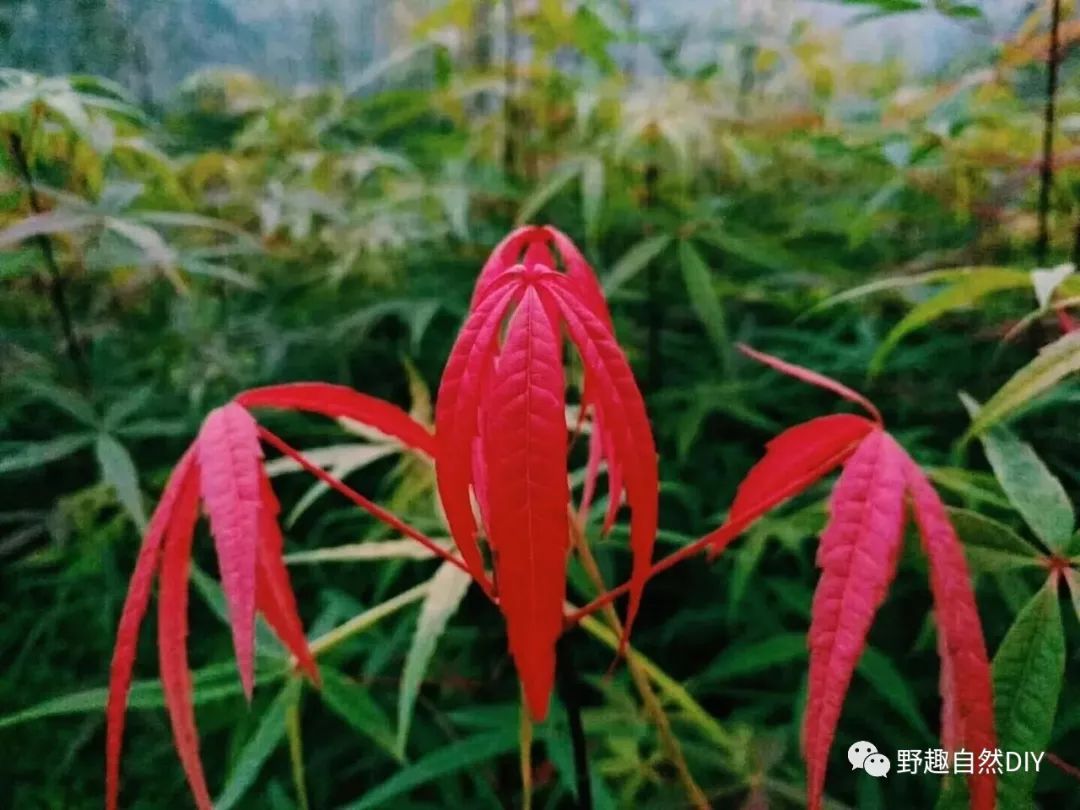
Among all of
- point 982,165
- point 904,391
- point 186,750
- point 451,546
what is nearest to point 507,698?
point 451,546

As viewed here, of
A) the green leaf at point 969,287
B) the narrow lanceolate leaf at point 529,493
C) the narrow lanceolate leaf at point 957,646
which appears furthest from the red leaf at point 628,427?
the green leaf at point 969,287

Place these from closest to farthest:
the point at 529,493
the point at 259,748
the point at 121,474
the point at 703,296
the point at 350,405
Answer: the point at 529,493 → the point at 350,405 → the point at 259,748 → the point at 121,474 → the point at 703,296

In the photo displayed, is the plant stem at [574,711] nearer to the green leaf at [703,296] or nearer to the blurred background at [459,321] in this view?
the blurred background at [459,321]

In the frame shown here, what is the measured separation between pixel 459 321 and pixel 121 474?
1.47 ft

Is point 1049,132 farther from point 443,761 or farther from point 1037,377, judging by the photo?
point 443,761

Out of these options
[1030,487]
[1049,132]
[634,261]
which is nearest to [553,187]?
[634,261]

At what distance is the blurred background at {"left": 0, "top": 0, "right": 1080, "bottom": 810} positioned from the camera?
589 mm

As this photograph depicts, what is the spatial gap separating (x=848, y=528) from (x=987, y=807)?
0.38ft

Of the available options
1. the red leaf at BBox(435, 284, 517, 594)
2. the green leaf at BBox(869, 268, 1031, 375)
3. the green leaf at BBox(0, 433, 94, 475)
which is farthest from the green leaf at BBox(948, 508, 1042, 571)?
the green leaf at BBox(0, 433, 94, 475)

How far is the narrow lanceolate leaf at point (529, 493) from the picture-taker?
27 cm

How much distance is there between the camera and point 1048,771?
1.82 feet

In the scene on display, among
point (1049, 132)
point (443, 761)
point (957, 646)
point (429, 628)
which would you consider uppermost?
point (1049, 132)

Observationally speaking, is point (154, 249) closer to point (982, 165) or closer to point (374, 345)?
point (374, 345)

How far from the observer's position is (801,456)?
1.26 feet
